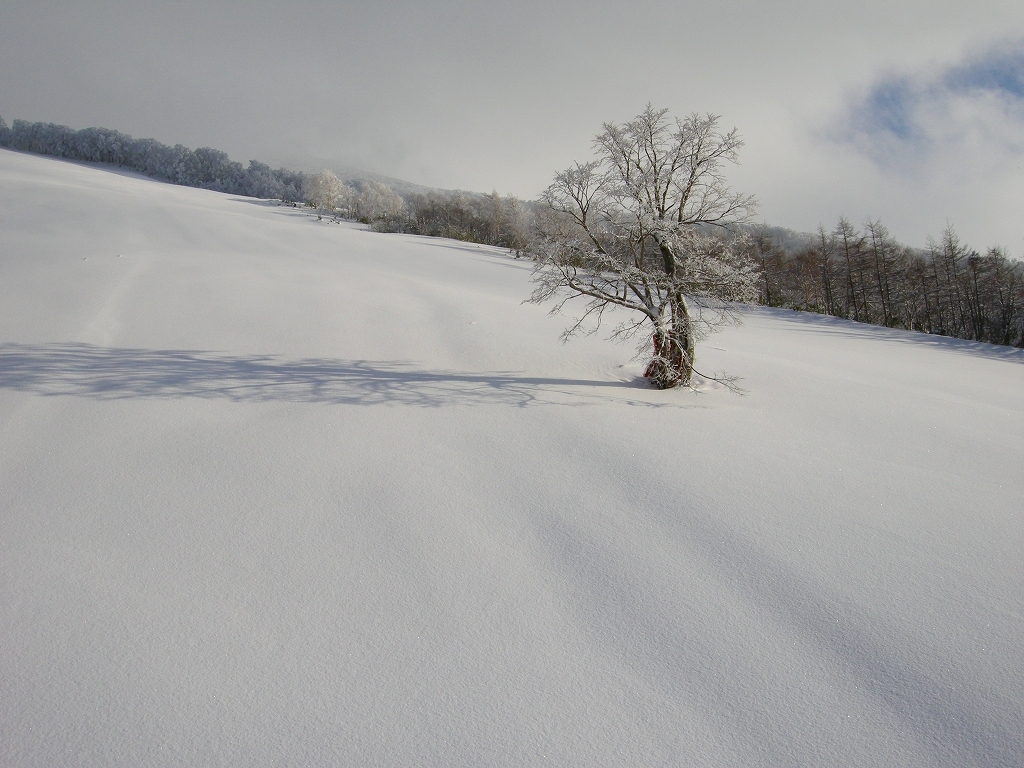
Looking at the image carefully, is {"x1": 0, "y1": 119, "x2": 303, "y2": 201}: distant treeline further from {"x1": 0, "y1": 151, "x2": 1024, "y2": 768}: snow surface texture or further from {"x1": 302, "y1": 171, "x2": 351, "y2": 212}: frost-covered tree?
{"x1": 0, "y1": 151, "x2": 1024, "y2": 768}: snow surface texture

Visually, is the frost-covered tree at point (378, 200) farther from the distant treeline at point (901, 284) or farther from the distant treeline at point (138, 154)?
the distant treeline at point (901, 284)

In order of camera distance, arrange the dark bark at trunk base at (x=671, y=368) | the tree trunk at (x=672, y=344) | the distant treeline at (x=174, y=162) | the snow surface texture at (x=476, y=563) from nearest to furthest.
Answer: the snow surface texture at (x=476, y=563), the tree trunk at (x=672, y=344), the dark bark at trunk base at (x=671, y=368), the distant treeline at (x=174, y=162)

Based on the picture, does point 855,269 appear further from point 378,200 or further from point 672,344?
point 378,200

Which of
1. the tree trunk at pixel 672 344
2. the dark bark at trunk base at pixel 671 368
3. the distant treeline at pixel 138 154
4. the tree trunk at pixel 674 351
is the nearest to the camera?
the tree trunk at pixel 672 344

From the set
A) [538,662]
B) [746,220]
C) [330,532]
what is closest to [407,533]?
[330,532]

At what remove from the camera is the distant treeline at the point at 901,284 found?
850 inches

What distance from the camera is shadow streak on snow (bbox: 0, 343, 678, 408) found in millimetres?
5547

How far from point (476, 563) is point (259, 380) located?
4083 millimetres

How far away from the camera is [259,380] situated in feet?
20.0

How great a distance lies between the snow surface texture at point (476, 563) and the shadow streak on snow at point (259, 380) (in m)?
0.06

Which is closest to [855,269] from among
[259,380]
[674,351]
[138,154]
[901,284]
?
[901,284]

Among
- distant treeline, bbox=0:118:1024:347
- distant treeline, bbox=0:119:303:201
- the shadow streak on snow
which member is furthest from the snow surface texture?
distant treeline, bbox=0:119:303:201

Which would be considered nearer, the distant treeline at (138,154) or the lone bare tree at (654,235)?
the lone bare tree at (654,235)

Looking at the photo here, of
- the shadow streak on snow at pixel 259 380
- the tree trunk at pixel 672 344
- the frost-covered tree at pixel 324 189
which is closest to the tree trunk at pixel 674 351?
the tree trunk at pixel 672 344
